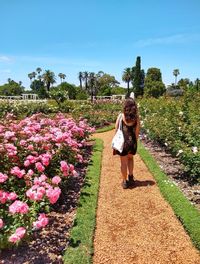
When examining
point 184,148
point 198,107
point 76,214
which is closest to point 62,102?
point 198,107

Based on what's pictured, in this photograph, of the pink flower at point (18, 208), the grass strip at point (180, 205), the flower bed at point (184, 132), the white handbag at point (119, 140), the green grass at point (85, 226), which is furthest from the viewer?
the flower bed at point (184, 132)

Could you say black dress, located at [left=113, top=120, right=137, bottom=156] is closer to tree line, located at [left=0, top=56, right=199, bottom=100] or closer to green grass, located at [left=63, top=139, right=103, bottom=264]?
green grass, located at [left=63, top=139, right=103, bottom=264]

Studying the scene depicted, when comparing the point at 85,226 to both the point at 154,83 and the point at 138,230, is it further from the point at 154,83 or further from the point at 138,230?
the point at 154,83

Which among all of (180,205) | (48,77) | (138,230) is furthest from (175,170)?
(48,77)

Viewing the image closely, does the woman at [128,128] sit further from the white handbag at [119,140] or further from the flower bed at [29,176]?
the flower bed at [29,176]

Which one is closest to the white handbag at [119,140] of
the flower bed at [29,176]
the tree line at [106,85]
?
the flower bed at [29,176]

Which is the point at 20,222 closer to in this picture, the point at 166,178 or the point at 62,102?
the point at 166,178

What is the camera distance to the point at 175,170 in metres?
7.71

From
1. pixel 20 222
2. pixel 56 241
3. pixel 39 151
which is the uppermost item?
pixel 39 151

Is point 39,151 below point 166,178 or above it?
above

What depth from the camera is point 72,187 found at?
6312mm

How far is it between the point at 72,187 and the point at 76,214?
4.16ft

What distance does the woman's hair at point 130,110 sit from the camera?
6.05 metres

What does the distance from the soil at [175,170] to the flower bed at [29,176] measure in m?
1.91
